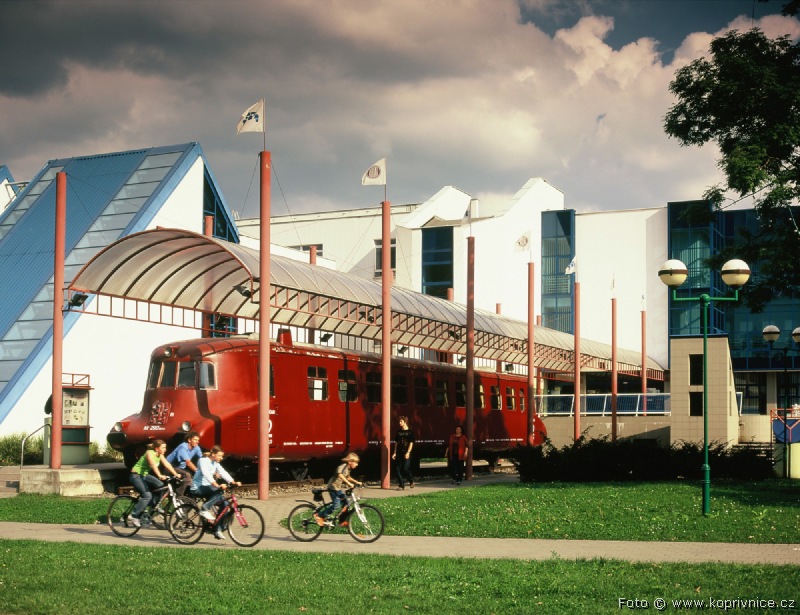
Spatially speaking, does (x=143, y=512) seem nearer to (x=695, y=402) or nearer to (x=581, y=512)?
(x=581, y=512)

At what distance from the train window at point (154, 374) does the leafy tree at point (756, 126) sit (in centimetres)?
1400

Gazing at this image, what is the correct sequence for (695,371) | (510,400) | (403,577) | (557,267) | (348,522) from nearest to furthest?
(403,577), (348,522), (695,371), (510,400), (557,267)

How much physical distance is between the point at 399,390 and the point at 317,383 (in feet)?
15.4

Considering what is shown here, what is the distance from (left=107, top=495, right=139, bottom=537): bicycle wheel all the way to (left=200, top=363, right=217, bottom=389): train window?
24.1 feet

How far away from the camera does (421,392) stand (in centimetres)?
3306

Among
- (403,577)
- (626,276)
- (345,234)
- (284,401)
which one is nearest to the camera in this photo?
(403,577)

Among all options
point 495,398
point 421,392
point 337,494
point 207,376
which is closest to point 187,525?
point 337,494

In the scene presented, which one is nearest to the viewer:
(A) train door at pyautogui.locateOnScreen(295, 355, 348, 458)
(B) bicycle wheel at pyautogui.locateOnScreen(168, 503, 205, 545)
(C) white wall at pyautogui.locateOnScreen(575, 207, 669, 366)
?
(B) bicycle wheel at pyautogui.locateOnScreen(168, 503, 205, 545)

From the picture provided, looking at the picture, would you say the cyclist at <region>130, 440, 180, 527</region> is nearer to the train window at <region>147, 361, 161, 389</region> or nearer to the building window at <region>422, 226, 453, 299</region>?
the train window at <region>147, 361, 161, 389</region>

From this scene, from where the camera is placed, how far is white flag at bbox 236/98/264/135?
79.6 ft

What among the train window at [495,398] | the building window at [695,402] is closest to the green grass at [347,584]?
the building window at [695,402]

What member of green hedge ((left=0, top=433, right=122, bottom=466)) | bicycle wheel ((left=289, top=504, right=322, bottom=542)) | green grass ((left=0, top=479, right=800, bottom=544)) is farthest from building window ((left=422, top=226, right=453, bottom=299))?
bicycle wheel ((left=289, top=504, right=322, bottom=542))

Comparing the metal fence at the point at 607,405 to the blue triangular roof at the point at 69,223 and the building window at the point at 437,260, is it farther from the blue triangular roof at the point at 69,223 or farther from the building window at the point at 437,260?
the building window at the point at 437,260

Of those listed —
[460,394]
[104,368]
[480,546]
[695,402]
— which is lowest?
[480,546]
